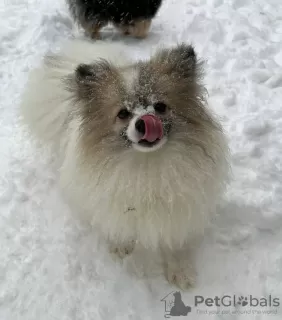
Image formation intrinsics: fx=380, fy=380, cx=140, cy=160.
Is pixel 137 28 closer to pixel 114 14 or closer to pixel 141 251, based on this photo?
pixel 114 14

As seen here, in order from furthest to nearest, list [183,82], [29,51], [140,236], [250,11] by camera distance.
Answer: [250,11], [29,51], [140,236], [183,82]

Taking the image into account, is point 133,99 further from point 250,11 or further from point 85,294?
point 250,11

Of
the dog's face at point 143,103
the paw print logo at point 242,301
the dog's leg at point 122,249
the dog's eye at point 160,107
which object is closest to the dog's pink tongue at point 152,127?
the dog's face at point 143,103

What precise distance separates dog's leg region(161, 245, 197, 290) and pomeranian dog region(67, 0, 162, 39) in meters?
3.06

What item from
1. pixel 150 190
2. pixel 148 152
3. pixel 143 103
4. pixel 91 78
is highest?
pixel 91 78

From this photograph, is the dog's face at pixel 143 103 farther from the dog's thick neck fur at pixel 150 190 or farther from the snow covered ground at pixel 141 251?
the snow covered ground at pixel 141 251

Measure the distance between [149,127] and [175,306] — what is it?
1.17m

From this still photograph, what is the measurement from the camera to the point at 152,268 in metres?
2.51

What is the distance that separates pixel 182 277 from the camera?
2.41 metres

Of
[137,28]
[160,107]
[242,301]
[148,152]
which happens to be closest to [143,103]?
[160,107]

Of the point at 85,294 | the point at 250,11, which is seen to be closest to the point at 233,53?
the point at 250,11

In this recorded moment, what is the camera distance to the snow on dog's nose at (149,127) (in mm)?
1842

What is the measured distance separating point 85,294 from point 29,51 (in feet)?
10.1

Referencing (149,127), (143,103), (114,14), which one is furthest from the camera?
(114,14)
